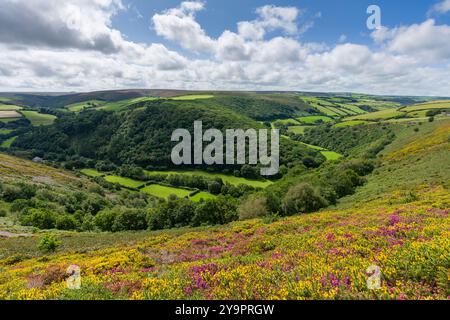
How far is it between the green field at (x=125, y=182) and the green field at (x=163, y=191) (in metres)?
5.80

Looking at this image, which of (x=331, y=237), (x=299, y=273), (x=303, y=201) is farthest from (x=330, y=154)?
(x=299, y=273)

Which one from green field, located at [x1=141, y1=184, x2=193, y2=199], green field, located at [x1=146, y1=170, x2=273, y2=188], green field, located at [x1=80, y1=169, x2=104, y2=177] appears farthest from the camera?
green field, located at [x1=80, y1=169, x2=104, y2=177]

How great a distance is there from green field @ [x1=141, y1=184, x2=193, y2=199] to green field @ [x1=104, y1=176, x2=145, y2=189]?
19.0 ft

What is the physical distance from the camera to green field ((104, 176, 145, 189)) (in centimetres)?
12438

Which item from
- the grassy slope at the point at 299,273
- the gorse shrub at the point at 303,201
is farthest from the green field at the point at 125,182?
A: the grassy slope at the point at 299,273

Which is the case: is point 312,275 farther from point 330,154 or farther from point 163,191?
point 330,154

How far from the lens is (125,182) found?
129125 mm

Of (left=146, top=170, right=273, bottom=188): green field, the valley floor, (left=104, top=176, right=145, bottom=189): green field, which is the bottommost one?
(left=104, top=176, right=145, bottom=189): green field

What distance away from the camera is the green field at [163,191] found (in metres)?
112

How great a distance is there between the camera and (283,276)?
923 centimetres

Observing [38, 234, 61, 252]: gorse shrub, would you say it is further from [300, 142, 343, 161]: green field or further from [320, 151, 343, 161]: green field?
[320, 151, 343, 161]: green field

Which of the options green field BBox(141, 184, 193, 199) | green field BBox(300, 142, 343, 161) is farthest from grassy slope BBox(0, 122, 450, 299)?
green field BBox(300, 142, 343, 161)
